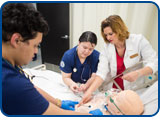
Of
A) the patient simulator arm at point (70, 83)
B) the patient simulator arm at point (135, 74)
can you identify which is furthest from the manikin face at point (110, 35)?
the patient simulator arm at point (70, 83)

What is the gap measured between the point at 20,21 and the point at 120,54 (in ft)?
3.76

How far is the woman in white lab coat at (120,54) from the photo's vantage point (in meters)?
1.35

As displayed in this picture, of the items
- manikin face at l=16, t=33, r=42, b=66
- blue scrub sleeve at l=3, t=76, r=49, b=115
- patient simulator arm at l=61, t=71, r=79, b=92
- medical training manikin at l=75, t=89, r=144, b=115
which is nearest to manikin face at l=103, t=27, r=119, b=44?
medical training manikin at l=75, t=89, r=144, b=115

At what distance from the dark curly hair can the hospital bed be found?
1058 millimetres

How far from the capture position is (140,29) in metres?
2.02

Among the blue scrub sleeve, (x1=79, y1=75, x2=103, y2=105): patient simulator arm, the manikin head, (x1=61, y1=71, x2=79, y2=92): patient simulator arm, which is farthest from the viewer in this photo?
(x1=61, y1=71, x2=79, y2=92): patient simulator arm

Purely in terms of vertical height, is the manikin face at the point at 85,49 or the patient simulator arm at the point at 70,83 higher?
the manikin face at the point at 85,49

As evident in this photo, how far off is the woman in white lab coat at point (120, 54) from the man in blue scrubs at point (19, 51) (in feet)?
2.53

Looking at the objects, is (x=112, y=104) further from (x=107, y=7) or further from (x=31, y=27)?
(x=107, y=7)

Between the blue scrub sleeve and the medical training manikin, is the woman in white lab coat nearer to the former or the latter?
the medical training manikin

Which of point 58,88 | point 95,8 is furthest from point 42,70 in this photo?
point 95,8

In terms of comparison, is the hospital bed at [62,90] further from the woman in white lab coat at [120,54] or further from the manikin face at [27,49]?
the manikin face at [27,49]

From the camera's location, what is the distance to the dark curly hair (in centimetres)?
71

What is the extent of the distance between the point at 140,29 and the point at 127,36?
26.7 inches
